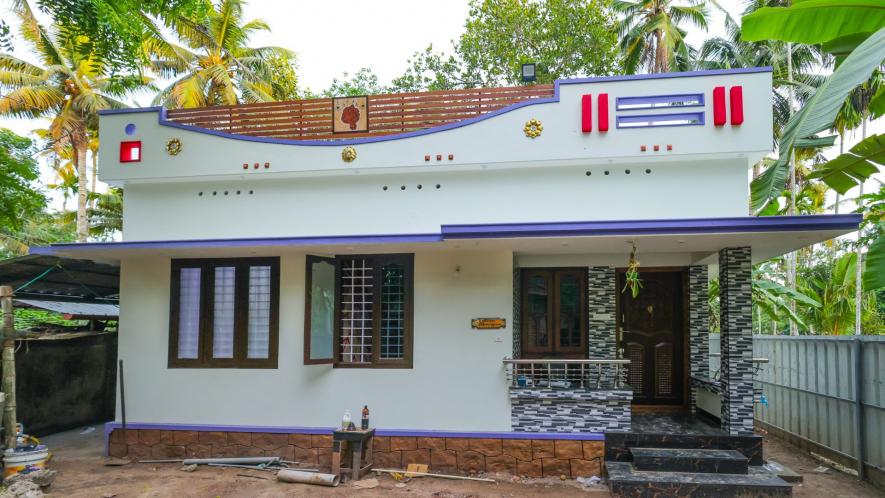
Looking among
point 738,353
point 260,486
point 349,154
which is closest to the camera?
point 260,486

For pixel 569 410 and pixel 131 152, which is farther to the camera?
pixel 131 152

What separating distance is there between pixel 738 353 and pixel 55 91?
19.4m

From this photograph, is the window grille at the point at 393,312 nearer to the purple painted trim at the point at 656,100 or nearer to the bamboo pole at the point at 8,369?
the purple painted trim at the point at 656,100

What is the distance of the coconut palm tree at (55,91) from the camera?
1892 cm

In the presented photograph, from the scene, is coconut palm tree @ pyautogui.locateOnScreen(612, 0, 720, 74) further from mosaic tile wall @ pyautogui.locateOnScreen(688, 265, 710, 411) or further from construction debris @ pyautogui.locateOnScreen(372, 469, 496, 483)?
construction debris @ pyautogui.locateOnScreen(372, 469, 496, 483)

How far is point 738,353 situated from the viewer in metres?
8.07

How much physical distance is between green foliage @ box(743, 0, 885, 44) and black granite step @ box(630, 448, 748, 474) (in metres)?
4.56

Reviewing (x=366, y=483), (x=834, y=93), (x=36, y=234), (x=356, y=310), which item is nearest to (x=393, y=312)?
(x=356, y=310)

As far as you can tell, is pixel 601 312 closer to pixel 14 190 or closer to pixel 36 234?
pixel 14 190

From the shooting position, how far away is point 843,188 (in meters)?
6.82

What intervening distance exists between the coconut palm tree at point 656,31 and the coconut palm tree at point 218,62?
11199 mm

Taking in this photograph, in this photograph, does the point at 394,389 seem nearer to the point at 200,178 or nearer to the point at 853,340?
the point at 200,178

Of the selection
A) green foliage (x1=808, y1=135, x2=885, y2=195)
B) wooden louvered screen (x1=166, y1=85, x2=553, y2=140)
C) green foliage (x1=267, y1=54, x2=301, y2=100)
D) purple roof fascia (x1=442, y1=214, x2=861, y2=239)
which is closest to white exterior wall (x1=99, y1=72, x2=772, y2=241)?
wooden louvered screen (x1=166, y1=85, x2=553, y2=140)

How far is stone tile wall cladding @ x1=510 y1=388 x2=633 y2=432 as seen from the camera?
8.22 metres
